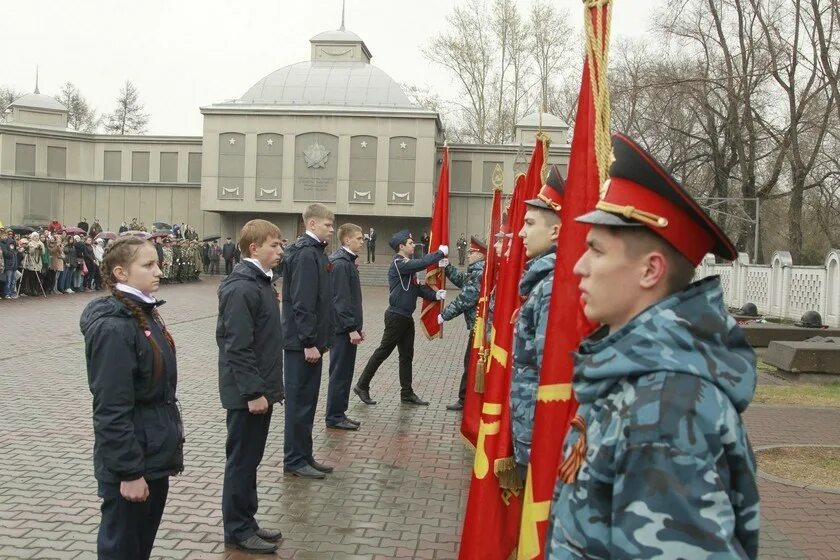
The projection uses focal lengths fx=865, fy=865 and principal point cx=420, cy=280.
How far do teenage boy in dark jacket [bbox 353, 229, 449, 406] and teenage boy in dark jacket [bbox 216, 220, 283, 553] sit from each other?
465cm

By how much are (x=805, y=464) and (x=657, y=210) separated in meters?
6.68

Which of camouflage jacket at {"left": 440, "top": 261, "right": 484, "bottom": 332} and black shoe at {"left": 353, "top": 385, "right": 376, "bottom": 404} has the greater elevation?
camouflage jacket at {"left": 440, "top": 261, "right": 484, "bottom": 332}

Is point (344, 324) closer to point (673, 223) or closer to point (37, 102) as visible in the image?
point (673, 223)

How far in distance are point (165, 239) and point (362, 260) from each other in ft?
50.1

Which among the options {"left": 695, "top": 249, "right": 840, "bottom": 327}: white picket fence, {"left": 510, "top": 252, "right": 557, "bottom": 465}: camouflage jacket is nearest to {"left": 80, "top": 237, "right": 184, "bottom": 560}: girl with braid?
{"left": 510, "top": 252, "right": 557, "bottom": 465}: camouflage jacket

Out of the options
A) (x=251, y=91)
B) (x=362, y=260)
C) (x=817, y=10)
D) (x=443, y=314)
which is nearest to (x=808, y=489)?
(x=443, y=314)

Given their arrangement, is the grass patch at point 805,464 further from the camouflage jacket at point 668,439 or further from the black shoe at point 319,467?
the camouflage jacket at point 668,439

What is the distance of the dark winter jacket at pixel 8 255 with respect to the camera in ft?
76.8

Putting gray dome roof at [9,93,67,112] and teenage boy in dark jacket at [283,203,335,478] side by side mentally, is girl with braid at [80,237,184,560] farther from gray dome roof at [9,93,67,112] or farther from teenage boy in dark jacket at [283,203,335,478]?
gray dome roof at [9,93,67,112]

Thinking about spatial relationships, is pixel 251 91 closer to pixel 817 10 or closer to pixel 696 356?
pixel 817 10

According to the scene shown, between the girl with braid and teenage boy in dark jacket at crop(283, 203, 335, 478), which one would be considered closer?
the girl with braid

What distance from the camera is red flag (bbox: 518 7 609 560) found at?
2998 mm

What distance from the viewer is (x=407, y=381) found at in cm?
1059

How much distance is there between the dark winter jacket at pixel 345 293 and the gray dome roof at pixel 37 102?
50.9 metres
